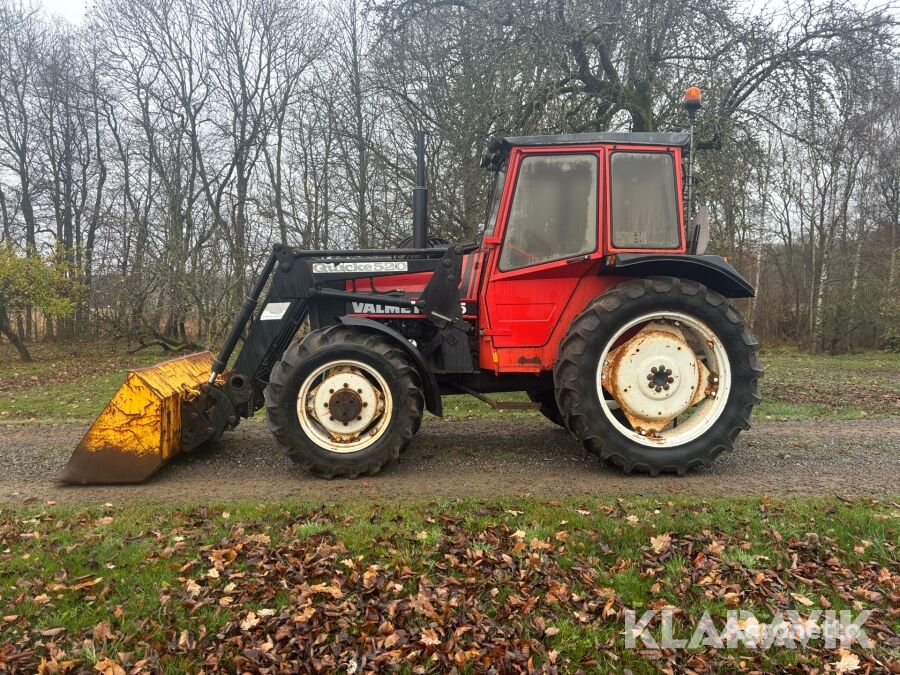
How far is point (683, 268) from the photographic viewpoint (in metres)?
4.85

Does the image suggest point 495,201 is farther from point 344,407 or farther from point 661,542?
point 661,542

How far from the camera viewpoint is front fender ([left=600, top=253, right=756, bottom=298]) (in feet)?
15.4

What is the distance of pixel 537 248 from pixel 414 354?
140cm

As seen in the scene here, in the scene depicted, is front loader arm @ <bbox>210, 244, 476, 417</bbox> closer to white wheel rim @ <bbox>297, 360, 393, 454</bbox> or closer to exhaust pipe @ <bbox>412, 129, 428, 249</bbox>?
exhaust pipe @ <bbox>412, 129, 428, 249</bbox>

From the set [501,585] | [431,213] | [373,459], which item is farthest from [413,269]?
[431,213]

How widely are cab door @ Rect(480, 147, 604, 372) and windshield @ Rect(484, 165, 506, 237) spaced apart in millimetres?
133

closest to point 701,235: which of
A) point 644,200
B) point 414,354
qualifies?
point 644,200

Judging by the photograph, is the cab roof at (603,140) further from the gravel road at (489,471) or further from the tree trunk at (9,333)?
the tree trunk at (9,333)

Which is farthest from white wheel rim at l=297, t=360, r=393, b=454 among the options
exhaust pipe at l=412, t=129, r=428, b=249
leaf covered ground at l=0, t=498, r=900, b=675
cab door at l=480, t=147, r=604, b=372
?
exhaust pipe at l=412, t=129, r=428, b=249

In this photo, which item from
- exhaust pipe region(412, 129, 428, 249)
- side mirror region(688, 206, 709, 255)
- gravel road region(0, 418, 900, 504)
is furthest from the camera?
exhaust pipe region(412, 129, 428, 249)

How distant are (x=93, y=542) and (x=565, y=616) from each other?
9.20ft

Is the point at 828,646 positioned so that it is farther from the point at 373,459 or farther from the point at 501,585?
the point at 373,459

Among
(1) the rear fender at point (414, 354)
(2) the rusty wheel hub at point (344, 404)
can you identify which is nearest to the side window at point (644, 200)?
(1) the rear fender at point (414, 354)

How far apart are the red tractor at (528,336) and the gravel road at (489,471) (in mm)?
225
